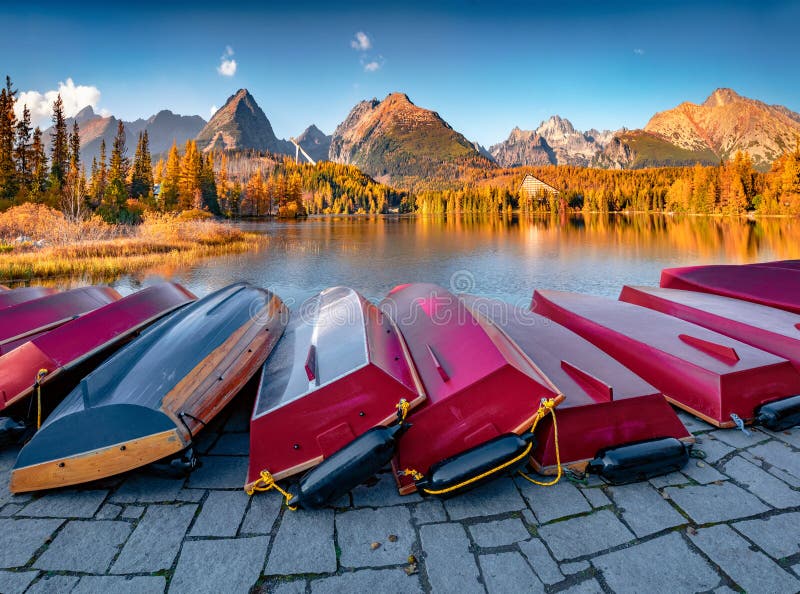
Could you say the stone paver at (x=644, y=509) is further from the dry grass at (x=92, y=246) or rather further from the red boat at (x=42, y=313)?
the dry grass at (x=92, y=246)

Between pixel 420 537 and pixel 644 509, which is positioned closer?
pixel 420 537

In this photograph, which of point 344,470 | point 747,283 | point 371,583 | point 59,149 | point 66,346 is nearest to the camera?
point 371,583

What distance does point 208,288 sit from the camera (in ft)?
54.6

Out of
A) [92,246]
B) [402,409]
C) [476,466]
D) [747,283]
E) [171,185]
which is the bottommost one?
[476,466]

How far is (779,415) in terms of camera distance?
4188 mm

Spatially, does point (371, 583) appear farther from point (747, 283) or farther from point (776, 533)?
point (747, 283)

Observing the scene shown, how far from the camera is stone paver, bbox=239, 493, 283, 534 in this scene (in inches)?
121

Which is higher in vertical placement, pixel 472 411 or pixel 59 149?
pixel 59 149

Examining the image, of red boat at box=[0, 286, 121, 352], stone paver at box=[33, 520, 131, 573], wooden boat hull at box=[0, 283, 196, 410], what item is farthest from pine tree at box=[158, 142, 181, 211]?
stone paver at box=[33, 520, 131, 573]

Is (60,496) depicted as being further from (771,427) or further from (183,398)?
(771,427)

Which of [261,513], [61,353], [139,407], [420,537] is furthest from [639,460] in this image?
[61,353]

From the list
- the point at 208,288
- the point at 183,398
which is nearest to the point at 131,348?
the point at 183,398

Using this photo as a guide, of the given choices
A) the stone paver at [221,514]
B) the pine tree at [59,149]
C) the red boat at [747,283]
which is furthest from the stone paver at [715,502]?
the pine tree at [59,149]

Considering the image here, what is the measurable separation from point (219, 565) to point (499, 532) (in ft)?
6.22
